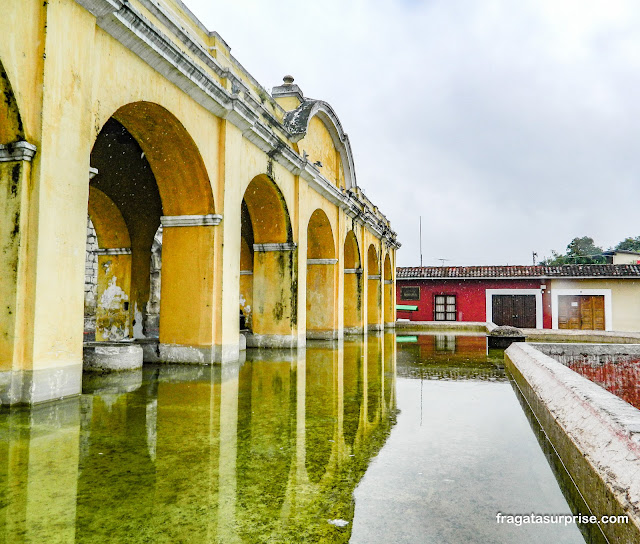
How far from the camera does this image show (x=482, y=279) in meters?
23.7

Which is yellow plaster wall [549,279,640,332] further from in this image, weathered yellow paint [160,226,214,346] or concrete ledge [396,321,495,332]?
weathered yellow paint [160,226,214,346]

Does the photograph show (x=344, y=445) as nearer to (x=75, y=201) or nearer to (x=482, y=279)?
(x=75, y=201)

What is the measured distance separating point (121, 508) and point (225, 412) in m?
2.00

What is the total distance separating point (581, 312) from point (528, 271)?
2.81 meters

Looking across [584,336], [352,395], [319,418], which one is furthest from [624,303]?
[319,418]

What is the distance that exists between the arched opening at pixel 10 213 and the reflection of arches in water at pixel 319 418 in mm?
2456

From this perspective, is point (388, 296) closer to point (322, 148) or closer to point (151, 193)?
point (322, 148)

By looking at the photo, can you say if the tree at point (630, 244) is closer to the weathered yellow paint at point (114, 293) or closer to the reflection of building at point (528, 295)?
the reflection of building at point (528, 295)

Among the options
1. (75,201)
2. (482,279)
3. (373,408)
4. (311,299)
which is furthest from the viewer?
(482,279)

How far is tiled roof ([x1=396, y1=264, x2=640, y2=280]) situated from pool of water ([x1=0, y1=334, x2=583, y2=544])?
64.0ft

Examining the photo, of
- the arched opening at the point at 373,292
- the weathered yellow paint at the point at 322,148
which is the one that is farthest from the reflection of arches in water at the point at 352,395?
the arched opening at the point at 373,292

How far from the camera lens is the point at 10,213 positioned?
4168 mm

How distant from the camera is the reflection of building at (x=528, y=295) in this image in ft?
70.9

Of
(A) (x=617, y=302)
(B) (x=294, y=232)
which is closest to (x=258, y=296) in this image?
(B) (x=294, y=232)
